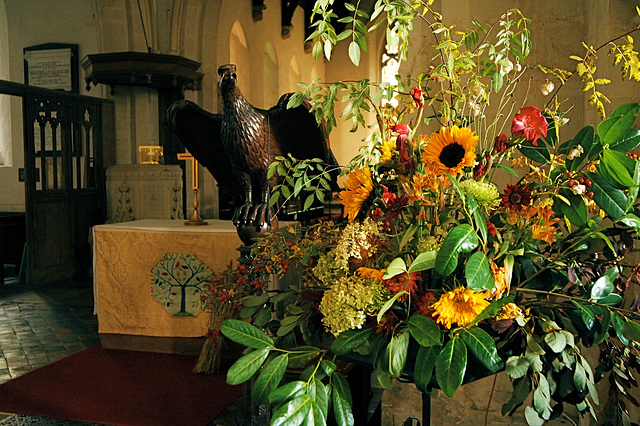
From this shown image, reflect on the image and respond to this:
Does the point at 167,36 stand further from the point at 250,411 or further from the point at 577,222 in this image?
the point at 577,222

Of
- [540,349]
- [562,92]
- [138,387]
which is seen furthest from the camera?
[138,387]

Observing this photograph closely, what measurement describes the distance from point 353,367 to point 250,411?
574 mm

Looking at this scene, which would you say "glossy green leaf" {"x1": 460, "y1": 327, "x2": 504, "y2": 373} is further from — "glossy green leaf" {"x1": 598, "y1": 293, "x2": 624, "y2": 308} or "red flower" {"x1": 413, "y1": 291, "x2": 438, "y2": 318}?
"glossy green leaf" {"x1": 598, "y1": 293, "x2": 624, "y2": 308}

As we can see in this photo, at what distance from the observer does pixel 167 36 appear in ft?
23.4

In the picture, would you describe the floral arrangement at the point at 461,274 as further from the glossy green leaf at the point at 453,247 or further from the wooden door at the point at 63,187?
the wooden door at the point at 63,187

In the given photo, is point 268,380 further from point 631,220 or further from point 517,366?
point 631,220

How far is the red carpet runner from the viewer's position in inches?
107

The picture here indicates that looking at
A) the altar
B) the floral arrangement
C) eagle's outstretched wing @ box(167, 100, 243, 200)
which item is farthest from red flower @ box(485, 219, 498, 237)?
the altar

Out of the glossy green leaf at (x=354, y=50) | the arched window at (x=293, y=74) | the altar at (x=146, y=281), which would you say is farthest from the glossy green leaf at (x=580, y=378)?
the arched window at (x=293, y=74)

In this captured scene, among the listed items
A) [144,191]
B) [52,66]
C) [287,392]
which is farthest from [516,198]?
[52,66]

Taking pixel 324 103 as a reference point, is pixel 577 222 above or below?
below

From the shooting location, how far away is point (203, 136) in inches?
107

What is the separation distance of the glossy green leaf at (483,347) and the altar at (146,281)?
2.58m

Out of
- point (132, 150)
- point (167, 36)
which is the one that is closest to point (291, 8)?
point (167, 36)
